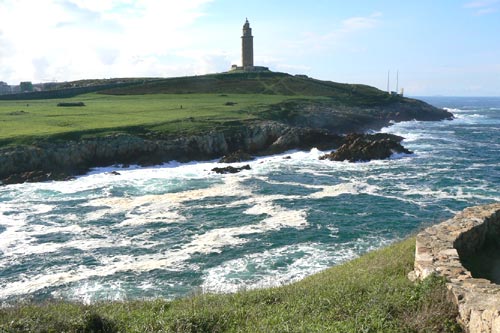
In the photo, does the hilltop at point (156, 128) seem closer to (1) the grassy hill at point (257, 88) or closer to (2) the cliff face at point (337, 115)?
(2) the cliff face at point (337, 115)

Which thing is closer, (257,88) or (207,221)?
(207,221)

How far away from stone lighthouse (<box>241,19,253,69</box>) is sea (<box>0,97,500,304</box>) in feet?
331

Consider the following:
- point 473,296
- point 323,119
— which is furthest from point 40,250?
point 323,119

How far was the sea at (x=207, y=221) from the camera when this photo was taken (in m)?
21.4

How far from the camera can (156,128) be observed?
56844 millimetres

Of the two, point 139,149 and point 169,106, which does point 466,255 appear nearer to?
point 139,149

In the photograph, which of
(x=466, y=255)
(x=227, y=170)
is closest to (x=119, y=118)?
(x=227, y=170)

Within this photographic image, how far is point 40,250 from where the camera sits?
83.2 ft

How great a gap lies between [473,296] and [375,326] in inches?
111

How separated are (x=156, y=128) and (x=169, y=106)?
2283cm

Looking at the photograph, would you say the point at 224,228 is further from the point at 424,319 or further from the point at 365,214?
the point at 424,319

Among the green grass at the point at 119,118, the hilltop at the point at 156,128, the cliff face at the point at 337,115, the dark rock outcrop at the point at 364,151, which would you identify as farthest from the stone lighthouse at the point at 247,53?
the dark rock outcrop at the point at 364,151

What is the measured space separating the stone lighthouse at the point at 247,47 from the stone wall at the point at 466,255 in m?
131

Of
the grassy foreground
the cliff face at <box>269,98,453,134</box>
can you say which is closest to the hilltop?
the cliff face at <box>269,98,453,134</box>
